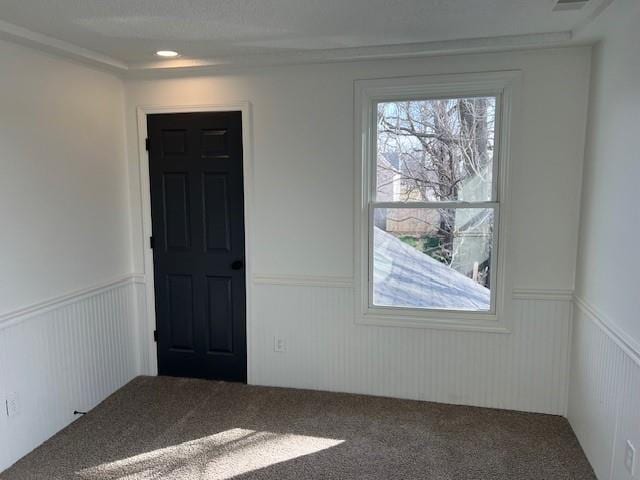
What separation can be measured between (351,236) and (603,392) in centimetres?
169

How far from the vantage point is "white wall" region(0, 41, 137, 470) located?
2.48m

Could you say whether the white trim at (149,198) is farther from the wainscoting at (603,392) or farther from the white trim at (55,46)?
the wainscoting at (603,392)

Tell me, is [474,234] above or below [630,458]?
above

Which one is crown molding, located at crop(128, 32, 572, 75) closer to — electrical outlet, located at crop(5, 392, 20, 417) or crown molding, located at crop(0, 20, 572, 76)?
crown molding, located at crop(0, 20, 572, 76)

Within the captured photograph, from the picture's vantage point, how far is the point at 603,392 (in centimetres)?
231

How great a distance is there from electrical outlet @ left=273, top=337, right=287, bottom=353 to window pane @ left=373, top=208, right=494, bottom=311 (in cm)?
76

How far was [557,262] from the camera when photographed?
2863mm

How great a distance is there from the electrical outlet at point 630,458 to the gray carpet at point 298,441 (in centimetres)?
43

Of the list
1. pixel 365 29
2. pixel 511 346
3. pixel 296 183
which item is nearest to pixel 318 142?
pixel 296 183

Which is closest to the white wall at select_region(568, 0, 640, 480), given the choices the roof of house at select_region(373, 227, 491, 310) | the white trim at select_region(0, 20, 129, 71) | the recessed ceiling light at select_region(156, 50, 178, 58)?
the roof of house at select_region(373, 227, 491, 310)

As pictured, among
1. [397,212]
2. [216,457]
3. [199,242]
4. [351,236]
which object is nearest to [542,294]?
[397,212]

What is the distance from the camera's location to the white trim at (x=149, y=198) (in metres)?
3.22

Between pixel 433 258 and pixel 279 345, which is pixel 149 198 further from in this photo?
pixel 433 258

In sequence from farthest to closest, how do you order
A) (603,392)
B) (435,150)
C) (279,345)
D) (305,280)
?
(279,345) → (305,280) → (435,150) → (603,392)
